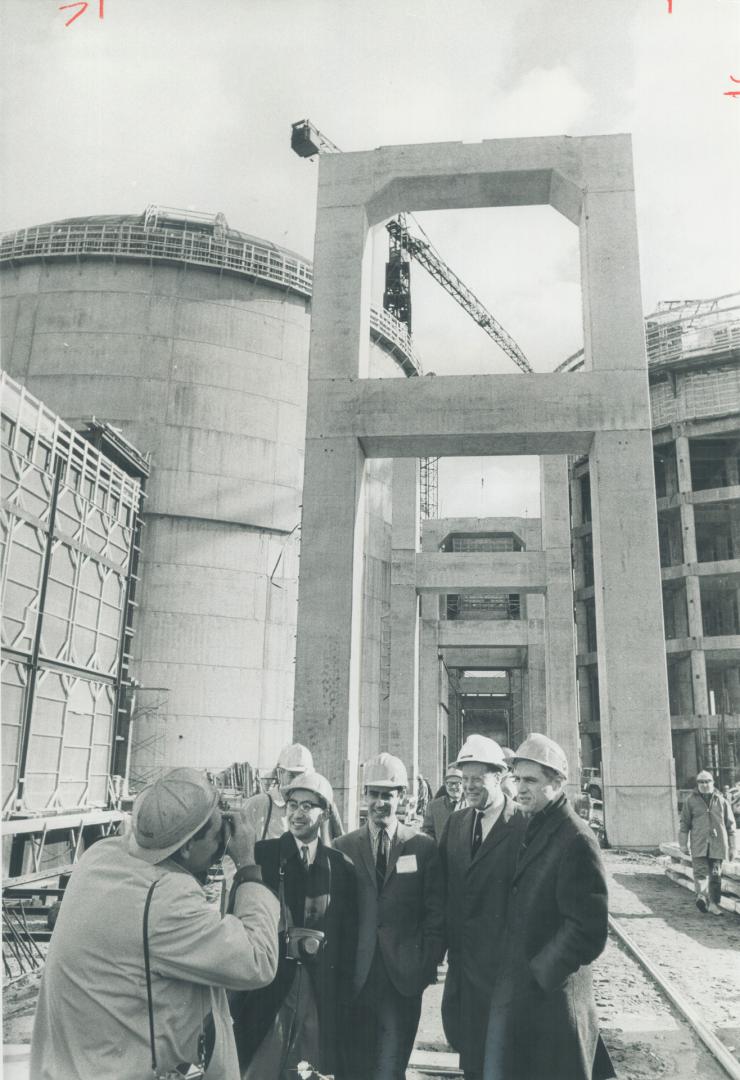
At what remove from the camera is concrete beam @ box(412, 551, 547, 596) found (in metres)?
29.5

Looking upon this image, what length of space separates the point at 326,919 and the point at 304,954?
334mm

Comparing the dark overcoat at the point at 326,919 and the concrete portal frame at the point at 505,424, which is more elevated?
the concrete portal frame at the point at 505,424

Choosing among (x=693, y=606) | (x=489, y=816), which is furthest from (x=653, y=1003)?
(x=693, y=606)

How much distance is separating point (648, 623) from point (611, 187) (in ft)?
27.5

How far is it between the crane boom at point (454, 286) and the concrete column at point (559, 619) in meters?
16.3

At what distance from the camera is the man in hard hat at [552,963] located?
130 inches

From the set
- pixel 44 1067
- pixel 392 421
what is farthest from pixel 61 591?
pixel 44 1067

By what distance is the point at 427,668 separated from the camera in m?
34.6

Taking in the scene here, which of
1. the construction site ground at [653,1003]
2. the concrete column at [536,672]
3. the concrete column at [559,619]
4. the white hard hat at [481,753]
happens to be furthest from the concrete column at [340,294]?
the concrete column at [536,672]

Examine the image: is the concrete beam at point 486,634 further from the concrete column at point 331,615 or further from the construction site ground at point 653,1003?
the construction site ground at point 653,1003

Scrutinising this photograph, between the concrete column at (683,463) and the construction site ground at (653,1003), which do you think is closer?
the construction site ground at (653,1003)

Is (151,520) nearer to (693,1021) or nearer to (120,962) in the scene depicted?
(693,1021)

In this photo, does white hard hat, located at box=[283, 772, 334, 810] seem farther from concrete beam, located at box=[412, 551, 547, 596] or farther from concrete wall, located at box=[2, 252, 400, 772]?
concrete beam, located at box=[412, 551, 547, 596]

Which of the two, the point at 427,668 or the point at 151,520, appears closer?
the point at 151,520
